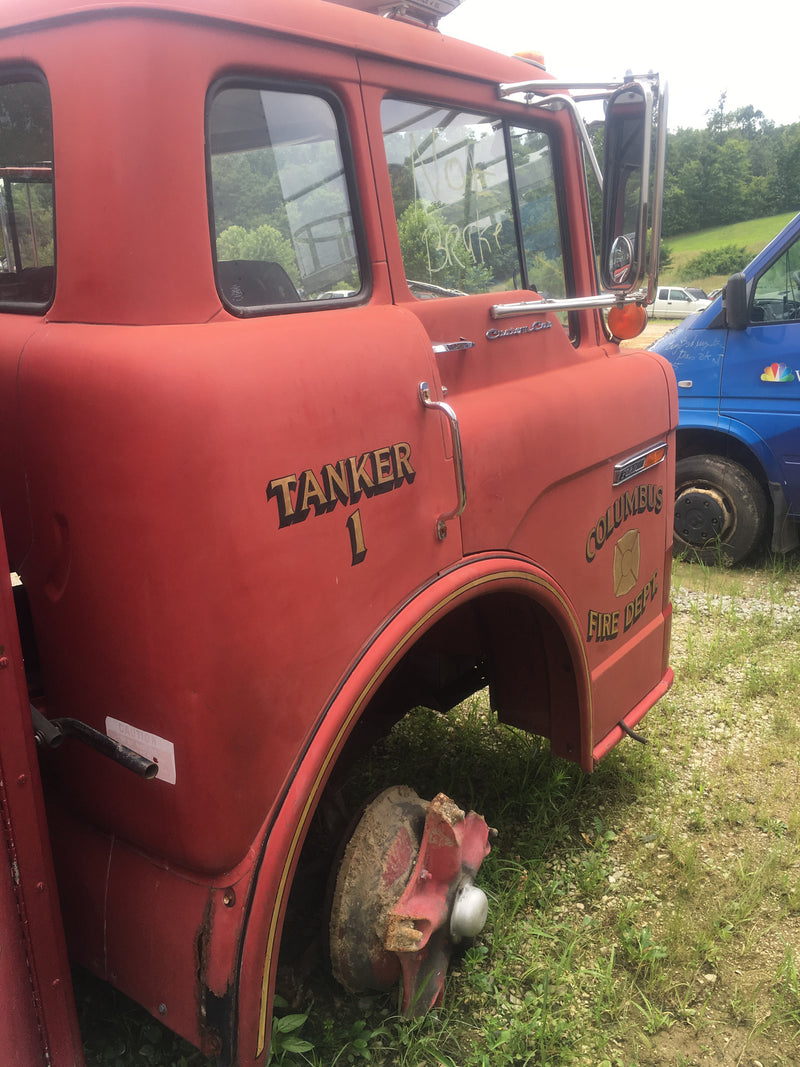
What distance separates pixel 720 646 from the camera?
13.7 ft

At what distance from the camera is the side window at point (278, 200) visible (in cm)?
156

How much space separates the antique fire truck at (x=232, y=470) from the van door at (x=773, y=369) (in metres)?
2.90

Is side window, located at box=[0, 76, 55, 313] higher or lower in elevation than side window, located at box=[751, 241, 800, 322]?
higher

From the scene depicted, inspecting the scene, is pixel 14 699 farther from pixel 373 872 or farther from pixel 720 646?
pixel 720 646

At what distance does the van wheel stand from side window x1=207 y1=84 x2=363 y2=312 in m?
3.85

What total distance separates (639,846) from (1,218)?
8.42ft

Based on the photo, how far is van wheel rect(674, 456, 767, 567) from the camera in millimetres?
5059

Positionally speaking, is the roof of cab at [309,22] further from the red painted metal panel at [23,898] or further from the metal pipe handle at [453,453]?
the red painted metal panel at [23,898]

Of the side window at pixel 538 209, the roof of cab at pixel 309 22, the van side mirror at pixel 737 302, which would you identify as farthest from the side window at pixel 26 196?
the van side mirror at pixel 737 302

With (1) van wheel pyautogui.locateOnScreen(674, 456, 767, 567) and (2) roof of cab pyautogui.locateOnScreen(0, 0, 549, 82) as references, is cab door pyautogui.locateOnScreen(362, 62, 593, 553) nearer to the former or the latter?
(2) roof of cab pyautogui.locateOnScreen(0, 0, 549, 82)

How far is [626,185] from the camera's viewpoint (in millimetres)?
2293

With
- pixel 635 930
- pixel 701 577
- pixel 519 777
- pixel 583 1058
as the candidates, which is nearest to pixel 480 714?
pixel 519 777

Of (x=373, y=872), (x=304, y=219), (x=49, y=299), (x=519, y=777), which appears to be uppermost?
(x=304, y=219)

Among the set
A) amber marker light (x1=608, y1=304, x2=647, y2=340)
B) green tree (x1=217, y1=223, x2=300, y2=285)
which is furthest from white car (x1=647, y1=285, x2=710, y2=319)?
green tree (x1=217, y1=223, x2=300, y2=285)
